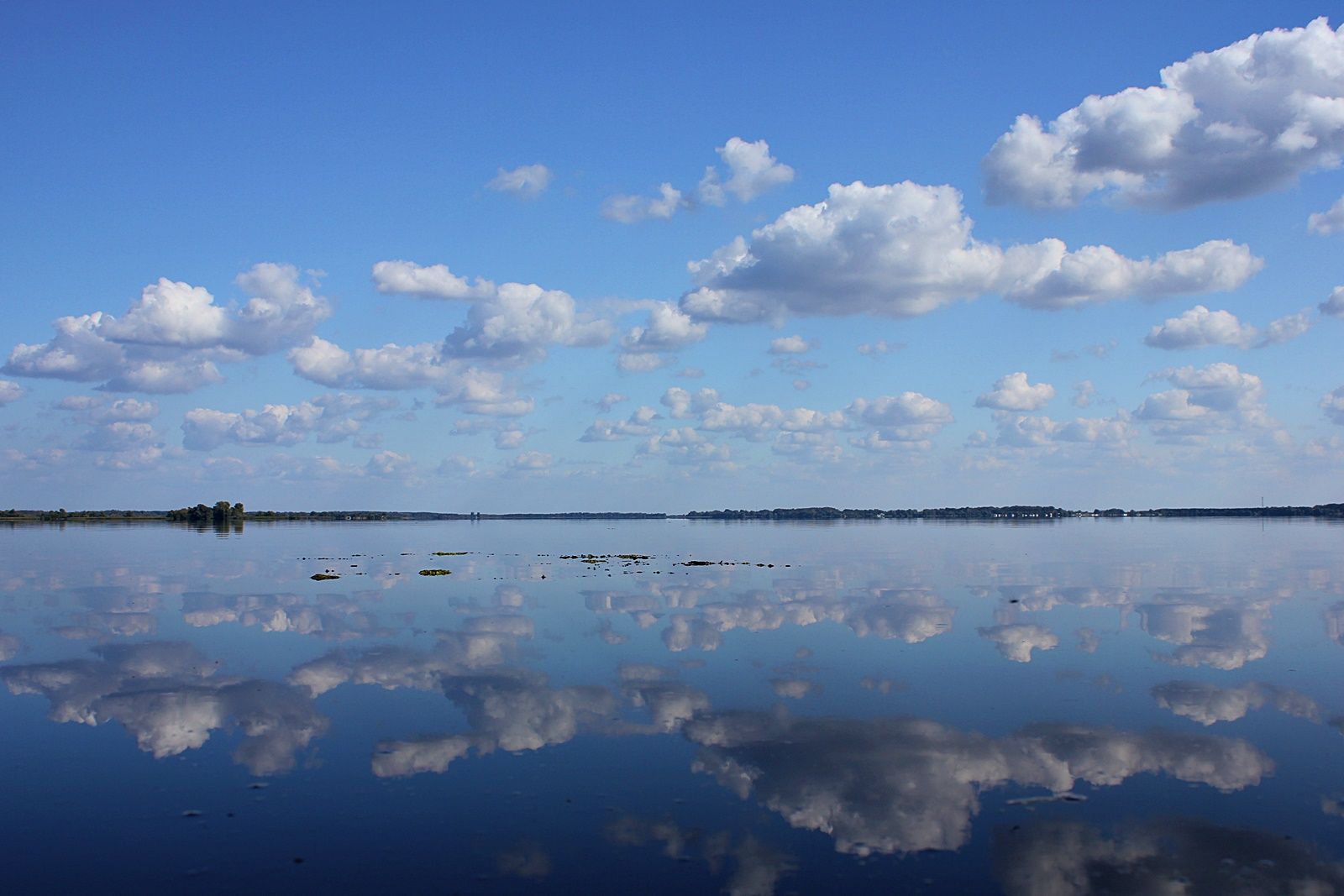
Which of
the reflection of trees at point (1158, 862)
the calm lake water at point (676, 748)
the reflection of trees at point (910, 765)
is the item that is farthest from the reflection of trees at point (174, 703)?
the reflection of trees at point (1158, 862)

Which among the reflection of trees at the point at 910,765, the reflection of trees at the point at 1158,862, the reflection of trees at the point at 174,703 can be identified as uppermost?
the reflection of trees at the point at 174,703

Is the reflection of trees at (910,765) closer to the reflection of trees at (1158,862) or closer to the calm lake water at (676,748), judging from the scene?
the calm lake water at (676,748)

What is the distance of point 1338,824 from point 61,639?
130 ft

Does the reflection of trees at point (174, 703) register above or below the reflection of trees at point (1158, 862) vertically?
above

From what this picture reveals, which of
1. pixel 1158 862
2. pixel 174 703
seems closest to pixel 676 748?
pixel 1158 862

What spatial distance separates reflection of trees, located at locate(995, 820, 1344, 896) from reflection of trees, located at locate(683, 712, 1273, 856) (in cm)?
127

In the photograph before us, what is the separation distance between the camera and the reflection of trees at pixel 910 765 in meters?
16.1

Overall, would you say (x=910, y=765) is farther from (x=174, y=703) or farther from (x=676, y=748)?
(x=174, y=703)

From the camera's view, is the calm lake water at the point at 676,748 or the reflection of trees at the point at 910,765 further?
the reflection of trees at the point at 910,765

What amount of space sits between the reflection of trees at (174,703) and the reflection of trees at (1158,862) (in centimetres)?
1442

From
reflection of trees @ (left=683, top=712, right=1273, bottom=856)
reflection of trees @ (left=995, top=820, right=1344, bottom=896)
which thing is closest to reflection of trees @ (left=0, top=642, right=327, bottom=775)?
reflection of trees @ (left=683, top=712, right=1273, bottom=856)

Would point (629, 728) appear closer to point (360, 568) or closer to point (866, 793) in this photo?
point (866, 793)

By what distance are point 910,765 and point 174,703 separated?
19129 mm

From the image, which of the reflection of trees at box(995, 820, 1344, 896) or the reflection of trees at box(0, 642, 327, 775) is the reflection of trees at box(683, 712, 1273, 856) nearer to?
the reflection of trees at box(995, 820, 1344, 896)
